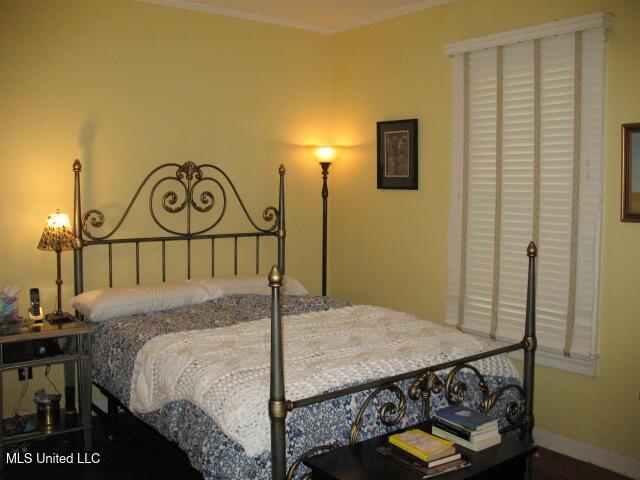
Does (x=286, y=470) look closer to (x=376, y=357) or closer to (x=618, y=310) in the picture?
(x=376, y=357)

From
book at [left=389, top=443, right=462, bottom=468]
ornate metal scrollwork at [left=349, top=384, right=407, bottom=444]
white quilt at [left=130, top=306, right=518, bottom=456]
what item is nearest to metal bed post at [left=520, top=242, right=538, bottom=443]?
white quilt at [left=130, top=306, right=518, bottom=456]

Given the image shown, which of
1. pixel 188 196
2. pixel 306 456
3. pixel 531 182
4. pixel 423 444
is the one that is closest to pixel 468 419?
pixel 423 444

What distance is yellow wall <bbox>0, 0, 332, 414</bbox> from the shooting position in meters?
3.78

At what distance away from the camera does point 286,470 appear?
229 centimetres

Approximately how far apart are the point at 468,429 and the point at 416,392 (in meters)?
0.29

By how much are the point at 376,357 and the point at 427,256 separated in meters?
1.73

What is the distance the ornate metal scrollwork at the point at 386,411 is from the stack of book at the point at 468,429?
135 mm

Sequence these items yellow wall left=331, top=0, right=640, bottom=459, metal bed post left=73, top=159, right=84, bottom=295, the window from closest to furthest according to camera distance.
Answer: yellow wall left=331, top=0, right=640, bottom=459 → the window → metal bed post left=73, top=159, right=84, bottom=295

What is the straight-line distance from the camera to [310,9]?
14.8ft

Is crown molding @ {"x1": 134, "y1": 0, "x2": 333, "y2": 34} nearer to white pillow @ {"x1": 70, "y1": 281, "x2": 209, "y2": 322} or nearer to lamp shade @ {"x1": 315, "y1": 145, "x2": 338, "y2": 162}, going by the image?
lamp shade @ {"x1": 315, "y1": 145, "x2": 338, "y2": 162}

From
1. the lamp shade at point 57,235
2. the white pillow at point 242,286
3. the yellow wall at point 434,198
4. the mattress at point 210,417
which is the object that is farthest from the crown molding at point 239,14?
the mattress at point 210,417

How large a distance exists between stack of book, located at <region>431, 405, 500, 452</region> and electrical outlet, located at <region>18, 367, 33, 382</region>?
221 centimetres

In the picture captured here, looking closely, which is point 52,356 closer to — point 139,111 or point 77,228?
point 77,228

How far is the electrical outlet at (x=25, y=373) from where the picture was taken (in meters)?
3.53
